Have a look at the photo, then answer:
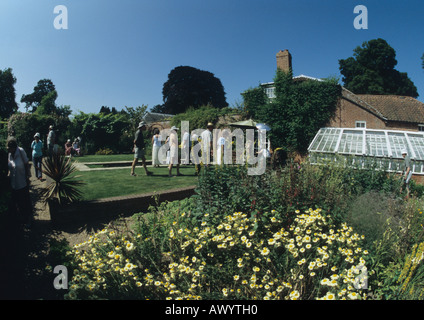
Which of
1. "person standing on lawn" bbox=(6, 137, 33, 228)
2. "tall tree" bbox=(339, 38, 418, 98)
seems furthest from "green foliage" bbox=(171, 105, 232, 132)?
"tall tree" bbox=(339, 38, 418, 98)

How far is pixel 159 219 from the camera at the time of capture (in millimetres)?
4305

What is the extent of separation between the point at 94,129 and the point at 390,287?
82.5ft

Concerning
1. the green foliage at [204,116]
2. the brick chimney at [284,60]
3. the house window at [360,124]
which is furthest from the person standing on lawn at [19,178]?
the house window at [360,124]

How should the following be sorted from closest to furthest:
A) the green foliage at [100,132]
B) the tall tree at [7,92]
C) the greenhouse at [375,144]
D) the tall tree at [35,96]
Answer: the greenhouse at [375,144], the green foliage at [100,132], the tall tree at [7,92], the tall tree at [35,96]

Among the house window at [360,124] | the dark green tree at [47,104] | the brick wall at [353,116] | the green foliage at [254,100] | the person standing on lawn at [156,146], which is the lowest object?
the person standing on lawn at [156,146]

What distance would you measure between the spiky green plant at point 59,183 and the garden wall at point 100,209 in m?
0.21

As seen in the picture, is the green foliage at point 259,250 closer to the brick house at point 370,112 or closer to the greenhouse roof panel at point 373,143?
the greenhouse roof panel at point 373,143

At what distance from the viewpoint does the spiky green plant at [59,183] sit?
5434mm

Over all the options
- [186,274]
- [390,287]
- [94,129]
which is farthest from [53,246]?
[94,129]

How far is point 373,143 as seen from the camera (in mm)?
12523

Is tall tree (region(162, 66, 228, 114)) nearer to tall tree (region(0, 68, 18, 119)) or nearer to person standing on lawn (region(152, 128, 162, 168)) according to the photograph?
tall tree (region(0, 68, 18, 119))

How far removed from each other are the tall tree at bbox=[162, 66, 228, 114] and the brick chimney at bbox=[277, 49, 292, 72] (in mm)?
20923

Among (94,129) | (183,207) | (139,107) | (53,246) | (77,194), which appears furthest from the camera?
(139,107)
